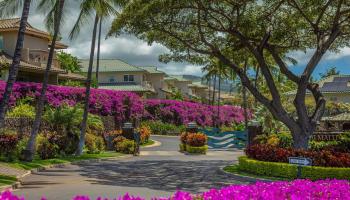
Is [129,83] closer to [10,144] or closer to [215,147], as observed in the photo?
[215,147]

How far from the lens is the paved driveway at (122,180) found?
1518 centimetres

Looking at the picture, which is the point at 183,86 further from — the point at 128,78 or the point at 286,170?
the point at 286,170

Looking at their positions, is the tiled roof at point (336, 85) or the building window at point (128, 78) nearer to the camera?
the tiled roof at point (336, 85)

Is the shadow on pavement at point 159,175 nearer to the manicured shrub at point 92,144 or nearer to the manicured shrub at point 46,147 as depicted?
the manicured shrub at point 46,147

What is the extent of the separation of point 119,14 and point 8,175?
422 inches

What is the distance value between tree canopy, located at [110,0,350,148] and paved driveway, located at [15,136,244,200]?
4801mm

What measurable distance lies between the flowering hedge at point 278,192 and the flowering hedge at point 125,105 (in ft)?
88.7

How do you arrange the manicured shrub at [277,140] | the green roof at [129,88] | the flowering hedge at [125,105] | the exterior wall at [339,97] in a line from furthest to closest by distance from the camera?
the green roof at [129,88] → the exterior wall at [339,97] → the flowering hedge at [125,105] → the manicured shrub at [277,140]

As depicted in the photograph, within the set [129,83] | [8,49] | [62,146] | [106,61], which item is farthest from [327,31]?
[106,61]

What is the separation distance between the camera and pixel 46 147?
24.4 meters

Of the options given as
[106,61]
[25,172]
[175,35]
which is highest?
[106,61]

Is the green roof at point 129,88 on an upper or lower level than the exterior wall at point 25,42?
lower

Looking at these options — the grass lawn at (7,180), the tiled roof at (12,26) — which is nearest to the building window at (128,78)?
the tiled roof at (12,26)

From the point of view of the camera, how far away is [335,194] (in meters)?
8.24
